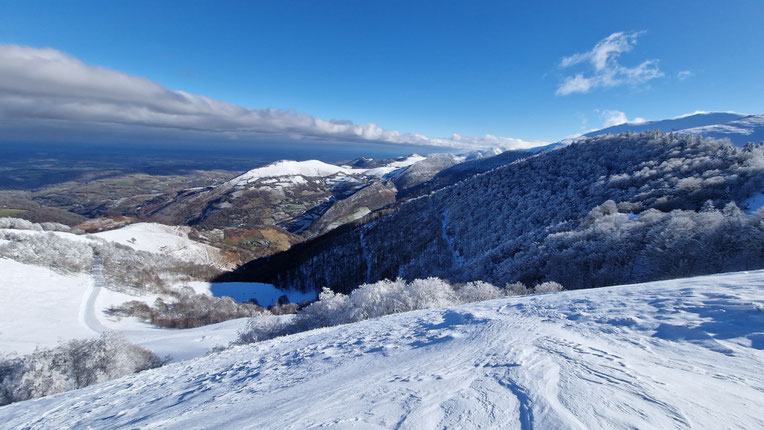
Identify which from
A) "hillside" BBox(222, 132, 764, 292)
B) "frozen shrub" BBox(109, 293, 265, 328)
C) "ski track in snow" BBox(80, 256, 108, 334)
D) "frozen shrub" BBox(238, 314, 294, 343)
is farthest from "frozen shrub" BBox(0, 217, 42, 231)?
"frozen shrub" BBox(238, 314, 294, 343)

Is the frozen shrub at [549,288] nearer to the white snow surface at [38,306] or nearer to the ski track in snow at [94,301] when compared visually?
the ski track in snow at [94,301]

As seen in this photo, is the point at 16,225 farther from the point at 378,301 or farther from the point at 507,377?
the point at 507,377

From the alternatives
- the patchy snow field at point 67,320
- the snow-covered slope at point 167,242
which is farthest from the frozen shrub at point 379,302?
the snow-covered slope at point 167,242

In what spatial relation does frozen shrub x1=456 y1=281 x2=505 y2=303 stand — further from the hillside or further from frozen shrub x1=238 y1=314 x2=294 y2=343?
frozen shrub x1=238 y1=314 x2=294 y2=343

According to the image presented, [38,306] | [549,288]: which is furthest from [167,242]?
[549,288]

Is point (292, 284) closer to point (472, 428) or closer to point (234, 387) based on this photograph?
point (234, 387)

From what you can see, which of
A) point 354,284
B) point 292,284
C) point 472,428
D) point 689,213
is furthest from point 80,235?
point 689,213
